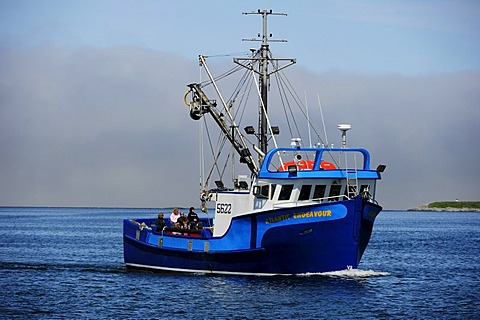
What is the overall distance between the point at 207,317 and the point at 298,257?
7.65 meters

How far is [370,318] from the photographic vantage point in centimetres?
3016

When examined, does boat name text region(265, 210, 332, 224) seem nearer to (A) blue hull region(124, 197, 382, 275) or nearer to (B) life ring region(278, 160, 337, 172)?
(A) blue hull region(124, 197, 382, 275)

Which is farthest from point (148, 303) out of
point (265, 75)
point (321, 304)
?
point (265, 75)

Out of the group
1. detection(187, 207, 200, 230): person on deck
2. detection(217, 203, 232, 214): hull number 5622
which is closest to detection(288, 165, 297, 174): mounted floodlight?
detection(217, 203, 232, 214): hull number 5622

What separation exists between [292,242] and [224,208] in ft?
14.4

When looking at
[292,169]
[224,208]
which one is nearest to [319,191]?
[292,169]

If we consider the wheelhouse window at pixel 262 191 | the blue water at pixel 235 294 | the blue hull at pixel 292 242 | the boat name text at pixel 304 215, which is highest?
the wheelhouse window at pixel 262 191

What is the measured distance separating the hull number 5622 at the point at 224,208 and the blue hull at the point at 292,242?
143cm

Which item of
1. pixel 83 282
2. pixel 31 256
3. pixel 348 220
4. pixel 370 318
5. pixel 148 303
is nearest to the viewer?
pixel 370 318

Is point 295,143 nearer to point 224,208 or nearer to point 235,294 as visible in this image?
point 224,208

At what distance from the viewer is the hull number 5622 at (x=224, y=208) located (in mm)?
39375

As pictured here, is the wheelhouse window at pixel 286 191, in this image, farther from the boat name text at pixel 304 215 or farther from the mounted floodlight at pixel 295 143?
the mounted floodlight at pixel 295 143

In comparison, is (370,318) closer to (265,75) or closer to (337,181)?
(337,181)

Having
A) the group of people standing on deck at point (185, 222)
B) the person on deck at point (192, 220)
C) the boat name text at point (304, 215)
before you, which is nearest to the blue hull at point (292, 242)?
the boat name text at point (304, 215)
